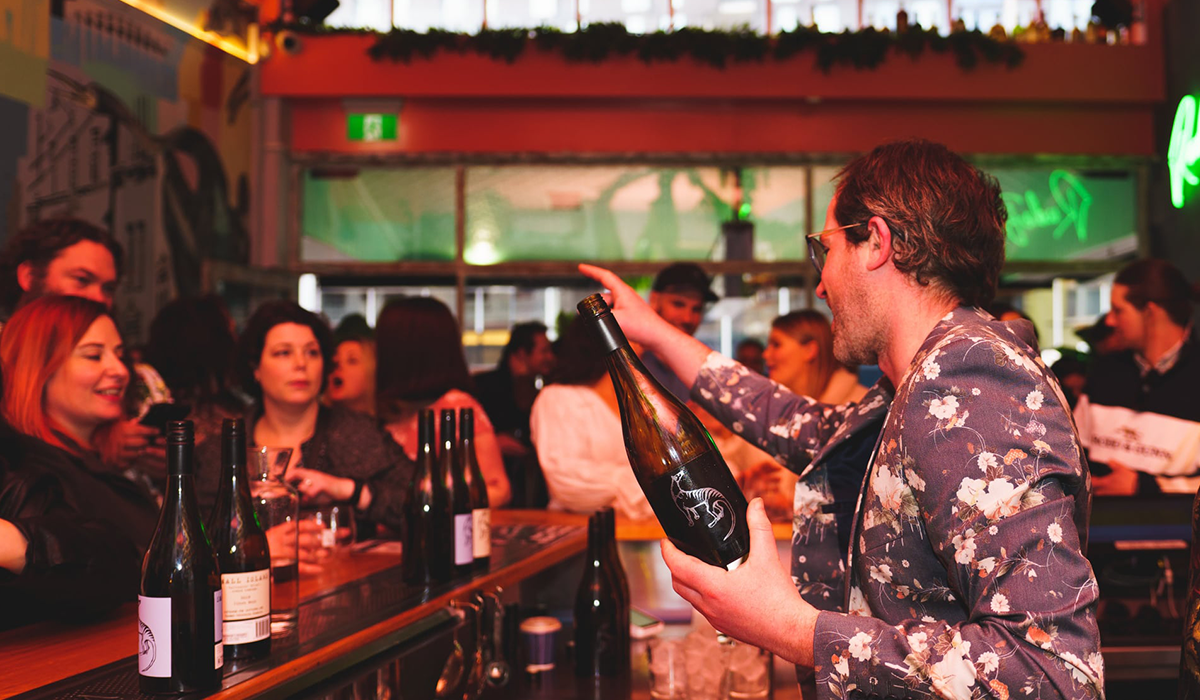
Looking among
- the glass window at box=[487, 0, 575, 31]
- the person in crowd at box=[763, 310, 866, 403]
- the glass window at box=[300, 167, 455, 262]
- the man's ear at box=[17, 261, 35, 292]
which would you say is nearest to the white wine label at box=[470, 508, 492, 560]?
the man's ear at box=[17, 261, 35, 292]

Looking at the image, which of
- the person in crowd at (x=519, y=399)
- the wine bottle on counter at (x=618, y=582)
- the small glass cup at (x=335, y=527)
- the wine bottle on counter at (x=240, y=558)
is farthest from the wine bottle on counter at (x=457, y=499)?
the person in crowd at (x=519, y=399)

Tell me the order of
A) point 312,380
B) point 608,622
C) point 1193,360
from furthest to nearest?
1. point 1193,360
2. point 312,380
3. point 608,622

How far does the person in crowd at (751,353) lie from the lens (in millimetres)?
6215

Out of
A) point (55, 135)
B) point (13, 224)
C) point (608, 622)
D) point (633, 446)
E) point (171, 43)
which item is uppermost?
point (171, 43)

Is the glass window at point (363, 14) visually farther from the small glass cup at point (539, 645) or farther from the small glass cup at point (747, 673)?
the small glass cup at point (747, 673)

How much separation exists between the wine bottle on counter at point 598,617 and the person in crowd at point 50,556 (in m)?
0.89

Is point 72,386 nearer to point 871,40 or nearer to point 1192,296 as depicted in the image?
point 1192,296

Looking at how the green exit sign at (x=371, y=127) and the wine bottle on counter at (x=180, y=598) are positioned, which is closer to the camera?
the wine bottle on counter at (x=180, y=598)

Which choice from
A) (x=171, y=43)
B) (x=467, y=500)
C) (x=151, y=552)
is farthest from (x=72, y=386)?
(x=171, y=43)

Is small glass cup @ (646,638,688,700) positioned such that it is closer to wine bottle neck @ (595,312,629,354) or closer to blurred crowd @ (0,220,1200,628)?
blurred crowd @ (0,220,1200,628)

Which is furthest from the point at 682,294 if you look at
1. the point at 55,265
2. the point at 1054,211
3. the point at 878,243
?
the point at 1054,211

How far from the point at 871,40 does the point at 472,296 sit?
10.1 feet

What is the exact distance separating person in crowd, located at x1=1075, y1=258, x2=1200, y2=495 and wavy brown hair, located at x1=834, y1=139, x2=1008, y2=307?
2525 mm

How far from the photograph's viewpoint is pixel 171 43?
18.3 ft
